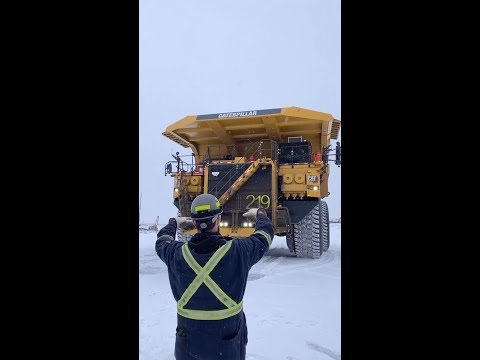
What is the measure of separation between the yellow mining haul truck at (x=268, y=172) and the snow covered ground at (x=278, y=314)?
104 cm

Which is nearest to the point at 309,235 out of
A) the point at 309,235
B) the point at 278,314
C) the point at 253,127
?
the point at 309,235

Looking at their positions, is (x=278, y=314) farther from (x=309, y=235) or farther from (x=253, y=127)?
(x=253, y=127)

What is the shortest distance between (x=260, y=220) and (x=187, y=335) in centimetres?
91

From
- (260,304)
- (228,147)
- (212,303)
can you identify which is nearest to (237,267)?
(212,303)

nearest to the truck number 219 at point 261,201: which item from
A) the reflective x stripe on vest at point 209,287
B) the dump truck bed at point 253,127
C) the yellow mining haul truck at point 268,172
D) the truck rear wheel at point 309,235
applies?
the yellow mining haul truck at point 268,172

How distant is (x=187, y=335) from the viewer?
187 cm

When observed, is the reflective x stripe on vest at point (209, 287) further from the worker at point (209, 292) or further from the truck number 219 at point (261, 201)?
the truck number 219 at point (261, 201)

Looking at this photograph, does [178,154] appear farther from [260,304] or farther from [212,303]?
[212,303]

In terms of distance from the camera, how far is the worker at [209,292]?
1823mm

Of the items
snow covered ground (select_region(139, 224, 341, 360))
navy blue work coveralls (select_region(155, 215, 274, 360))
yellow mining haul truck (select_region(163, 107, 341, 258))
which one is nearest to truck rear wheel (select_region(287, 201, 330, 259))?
yellow mining haul truck (select_region(163, 107, 341, 258))

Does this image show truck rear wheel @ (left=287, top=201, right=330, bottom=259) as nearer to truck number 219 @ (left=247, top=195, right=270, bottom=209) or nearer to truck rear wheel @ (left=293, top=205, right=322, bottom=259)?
truck rear wheel @ (left=293, top=205, right=322, bottom=259)

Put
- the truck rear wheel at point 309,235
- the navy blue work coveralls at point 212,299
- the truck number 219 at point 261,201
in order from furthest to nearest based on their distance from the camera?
the truck rear wheel at point 309,235 → the truck number 219 at point 261,201 → the navy blue work coveralls at point 212,299

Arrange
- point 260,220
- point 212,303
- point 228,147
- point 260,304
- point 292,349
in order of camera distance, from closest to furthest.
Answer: point 212,303
point 260,220
point 292,349
point 260,304
point 228,147

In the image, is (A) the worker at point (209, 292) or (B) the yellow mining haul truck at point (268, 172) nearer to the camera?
(A) the worker at point (209, 292)
